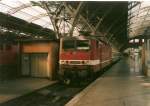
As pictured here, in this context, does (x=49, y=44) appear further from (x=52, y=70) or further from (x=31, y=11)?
(x=31, y=11)

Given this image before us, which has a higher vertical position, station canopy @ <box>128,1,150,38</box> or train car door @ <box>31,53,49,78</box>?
station canopy @ <box>128,1,150,38</box>

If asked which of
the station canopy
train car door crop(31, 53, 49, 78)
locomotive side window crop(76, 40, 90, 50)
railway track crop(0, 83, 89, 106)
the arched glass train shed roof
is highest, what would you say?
the station canopy

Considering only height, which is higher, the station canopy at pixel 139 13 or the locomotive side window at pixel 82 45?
the station canopy at pixel 139 13

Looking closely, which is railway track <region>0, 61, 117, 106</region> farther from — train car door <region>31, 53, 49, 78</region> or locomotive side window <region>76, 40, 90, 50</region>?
train car door <region>31, 53, 49, 78</region>

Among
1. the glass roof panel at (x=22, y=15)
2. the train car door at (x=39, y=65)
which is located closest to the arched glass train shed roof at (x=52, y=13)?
the glass roof panel at (x=22, y=15)

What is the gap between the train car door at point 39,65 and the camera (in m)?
27.8

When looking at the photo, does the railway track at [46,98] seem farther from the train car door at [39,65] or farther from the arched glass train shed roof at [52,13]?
the arched glass train shed roof at [52,13]

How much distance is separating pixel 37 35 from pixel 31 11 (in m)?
4.14

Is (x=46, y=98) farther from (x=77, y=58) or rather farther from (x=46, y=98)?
(x=77, y=58)

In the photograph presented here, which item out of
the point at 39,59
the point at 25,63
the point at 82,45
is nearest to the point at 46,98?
the point at 82,45

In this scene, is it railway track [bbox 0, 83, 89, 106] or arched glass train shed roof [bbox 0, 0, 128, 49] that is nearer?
railway track [bbox 0, 83, 89, 106]

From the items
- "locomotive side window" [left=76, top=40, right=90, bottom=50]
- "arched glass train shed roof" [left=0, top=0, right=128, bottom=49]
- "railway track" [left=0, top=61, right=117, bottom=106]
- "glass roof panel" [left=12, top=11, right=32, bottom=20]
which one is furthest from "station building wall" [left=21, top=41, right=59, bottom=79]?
"glass roof panel" [left=12, top=11, right=32, bottom=20]

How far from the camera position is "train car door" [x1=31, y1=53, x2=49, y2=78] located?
2783 cm

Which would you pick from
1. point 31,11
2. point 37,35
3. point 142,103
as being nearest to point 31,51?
point 142,103
